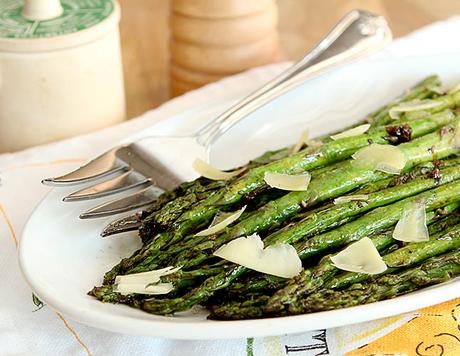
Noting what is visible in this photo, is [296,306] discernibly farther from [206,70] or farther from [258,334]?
[206,70]

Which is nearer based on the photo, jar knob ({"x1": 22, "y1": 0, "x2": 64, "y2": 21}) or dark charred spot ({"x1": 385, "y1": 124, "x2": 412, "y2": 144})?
dark charred spot ({"x1": 385, "y1": 124, "x2": 412, "y2": 144})

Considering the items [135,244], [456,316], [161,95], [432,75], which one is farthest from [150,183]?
[161,95]

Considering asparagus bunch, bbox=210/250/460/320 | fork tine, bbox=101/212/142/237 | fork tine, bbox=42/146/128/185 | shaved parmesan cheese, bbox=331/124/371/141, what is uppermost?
shaved parmesan cheese, bbox=331/124/371/141

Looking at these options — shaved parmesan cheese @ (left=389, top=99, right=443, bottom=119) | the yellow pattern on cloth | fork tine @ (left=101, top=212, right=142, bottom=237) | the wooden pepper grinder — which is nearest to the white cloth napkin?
the yellow pattern on cloth

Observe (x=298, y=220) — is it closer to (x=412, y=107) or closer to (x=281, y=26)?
(x=412, y=107)

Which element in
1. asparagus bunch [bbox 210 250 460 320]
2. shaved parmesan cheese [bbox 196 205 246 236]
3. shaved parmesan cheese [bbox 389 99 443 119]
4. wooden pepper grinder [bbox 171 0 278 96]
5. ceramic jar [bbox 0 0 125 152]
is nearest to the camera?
asparagus bunch [bbox 210 250 460 320]

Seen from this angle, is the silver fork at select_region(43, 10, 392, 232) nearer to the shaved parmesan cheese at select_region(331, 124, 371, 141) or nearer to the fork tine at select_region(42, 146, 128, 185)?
the fork tine at select_region(42, 146, 128, 185)

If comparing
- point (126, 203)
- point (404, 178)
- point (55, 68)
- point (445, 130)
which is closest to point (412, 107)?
point (445, 130)
